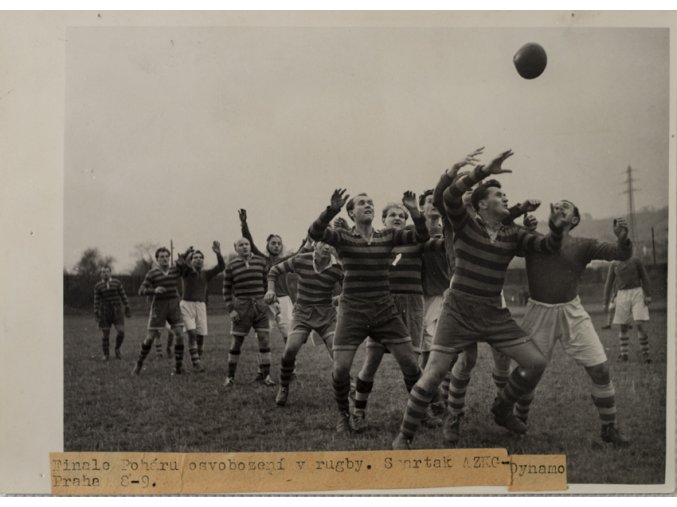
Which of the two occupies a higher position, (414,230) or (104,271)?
(414,230)

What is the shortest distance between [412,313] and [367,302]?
Result: 0.40 meters

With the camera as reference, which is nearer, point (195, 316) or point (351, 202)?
point (351, 202)

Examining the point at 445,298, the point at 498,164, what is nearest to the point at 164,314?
the point at 445,298

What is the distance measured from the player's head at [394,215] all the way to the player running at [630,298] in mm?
1578

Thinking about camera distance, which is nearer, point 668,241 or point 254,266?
point 668,241

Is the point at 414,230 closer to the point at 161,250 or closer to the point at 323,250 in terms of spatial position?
the point at 323,250

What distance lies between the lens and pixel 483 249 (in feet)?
15.6

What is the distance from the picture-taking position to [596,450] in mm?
4949

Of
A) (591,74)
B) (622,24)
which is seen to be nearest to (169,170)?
(591,74)

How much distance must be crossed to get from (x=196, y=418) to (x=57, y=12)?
3.25 m

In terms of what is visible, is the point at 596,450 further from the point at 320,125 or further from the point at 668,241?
the point at 320,125

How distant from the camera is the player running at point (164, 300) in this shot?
17.4 feet

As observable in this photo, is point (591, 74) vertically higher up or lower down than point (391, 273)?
higher up

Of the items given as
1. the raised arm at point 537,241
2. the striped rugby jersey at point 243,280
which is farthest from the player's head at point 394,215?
the striped rugby jersey at point 243,280
